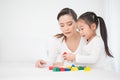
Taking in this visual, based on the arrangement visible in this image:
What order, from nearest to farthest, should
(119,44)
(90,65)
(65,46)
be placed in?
(90,65) → (65,46) → (119,44)

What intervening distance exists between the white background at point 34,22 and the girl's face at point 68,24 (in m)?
0.17

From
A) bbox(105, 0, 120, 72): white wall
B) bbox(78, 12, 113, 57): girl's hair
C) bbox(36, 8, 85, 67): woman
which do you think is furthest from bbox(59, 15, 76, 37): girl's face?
bbox(105, 0, 120, 72): white wall

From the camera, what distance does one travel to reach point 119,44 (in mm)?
1268

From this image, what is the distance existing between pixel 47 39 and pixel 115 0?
0.43 metres

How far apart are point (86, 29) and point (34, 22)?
1.24ft

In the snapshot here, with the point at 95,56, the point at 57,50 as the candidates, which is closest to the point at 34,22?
the point at 57,50

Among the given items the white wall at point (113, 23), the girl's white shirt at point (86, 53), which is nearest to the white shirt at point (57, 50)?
the girl's white shirt at point (86, 53)

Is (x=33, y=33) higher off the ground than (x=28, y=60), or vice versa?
(x=33, y=33)

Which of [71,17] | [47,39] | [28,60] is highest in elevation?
[71,17]

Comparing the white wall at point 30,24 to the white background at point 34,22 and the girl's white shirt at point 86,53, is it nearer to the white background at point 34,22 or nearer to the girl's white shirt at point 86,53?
the white background at point 34,22

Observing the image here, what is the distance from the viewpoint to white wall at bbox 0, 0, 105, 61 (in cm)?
129

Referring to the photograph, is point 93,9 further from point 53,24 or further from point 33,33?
point 33,33

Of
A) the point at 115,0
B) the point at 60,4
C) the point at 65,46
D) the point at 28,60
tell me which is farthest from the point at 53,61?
the point at 115,0

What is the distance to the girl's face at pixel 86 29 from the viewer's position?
101cm
